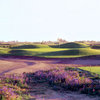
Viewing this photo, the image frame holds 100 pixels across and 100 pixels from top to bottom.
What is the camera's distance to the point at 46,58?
1138 inches

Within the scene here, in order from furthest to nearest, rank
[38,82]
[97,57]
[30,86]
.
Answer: [97,57]
[38,82]
[30,86]

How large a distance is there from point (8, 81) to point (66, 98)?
406 centimetres

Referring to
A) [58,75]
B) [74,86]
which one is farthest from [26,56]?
[74,86]

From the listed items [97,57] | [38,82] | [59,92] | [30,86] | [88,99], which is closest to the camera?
[88,99]

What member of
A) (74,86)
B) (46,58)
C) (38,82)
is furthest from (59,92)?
(46,58)

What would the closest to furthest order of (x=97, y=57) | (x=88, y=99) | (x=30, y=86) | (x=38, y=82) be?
(x=88, y=99) → (x=30, y=86) → (x=38, y=82) → (x=97, y=57)

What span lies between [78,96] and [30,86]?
3.00 meters

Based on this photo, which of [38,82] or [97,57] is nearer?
[38,82]

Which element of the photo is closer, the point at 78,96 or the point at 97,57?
the point at 78,96

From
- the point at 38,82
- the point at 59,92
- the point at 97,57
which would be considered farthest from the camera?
the point at 97,57

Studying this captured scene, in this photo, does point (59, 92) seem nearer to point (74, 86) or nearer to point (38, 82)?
point (74, 86)

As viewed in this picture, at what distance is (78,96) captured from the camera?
8781 millimetres

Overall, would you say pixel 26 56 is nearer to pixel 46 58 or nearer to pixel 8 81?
pixel 46 58

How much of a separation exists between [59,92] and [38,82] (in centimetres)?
247
